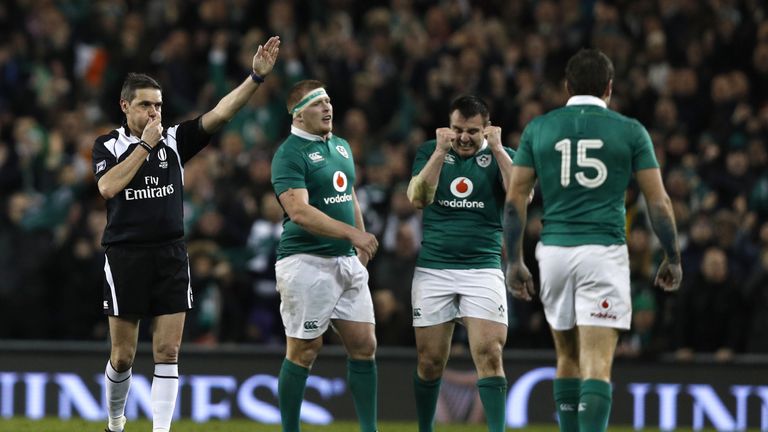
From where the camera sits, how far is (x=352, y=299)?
32.2 ft

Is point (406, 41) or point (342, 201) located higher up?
point (406, 41)

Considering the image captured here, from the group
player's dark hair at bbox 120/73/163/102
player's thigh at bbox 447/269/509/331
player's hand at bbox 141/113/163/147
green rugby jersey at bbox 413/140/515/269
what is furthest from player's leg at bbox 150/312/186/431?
player's thigh at bbox 447/269/509/331

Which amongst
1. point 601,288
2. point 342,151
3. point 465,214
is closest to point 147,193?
point 342,151

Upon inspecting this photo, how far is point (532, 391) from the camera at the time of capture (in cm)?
1445

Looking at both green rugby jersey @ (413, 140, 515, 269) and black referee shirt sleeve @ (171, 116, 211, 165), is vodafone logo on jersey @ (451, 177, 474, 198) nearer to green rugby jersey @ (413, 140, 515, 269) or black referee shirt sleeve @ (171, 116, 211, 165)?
green rugby jersey @ (413, 140, 515, 269)

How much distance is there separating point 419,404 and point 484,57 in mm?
8768

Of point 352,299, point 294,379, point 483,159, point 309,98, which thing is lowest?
→ point 294,379

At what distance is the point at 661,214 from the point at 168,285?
3456 millimetres

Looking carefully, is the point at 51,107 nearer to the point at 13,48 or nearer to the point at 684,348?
the point at 13,48

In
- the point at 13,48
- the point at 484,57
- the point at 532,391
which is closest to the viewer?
the point at 532,391

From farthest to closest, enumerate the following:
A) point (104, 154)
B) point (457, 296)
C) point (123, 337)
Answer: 1. point (457, 296)
2. point (123, 337)
3. point (104, 154)

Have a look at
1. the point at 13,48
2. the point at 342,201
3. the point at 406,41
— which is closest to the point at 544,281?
the point at 342,201

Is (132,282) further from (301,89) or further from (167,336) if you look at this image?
(301,89)

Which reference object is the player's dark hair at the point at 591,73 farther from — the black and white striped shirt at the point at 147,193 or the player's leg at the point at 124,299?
→ the player's leg at the point at 124,299
